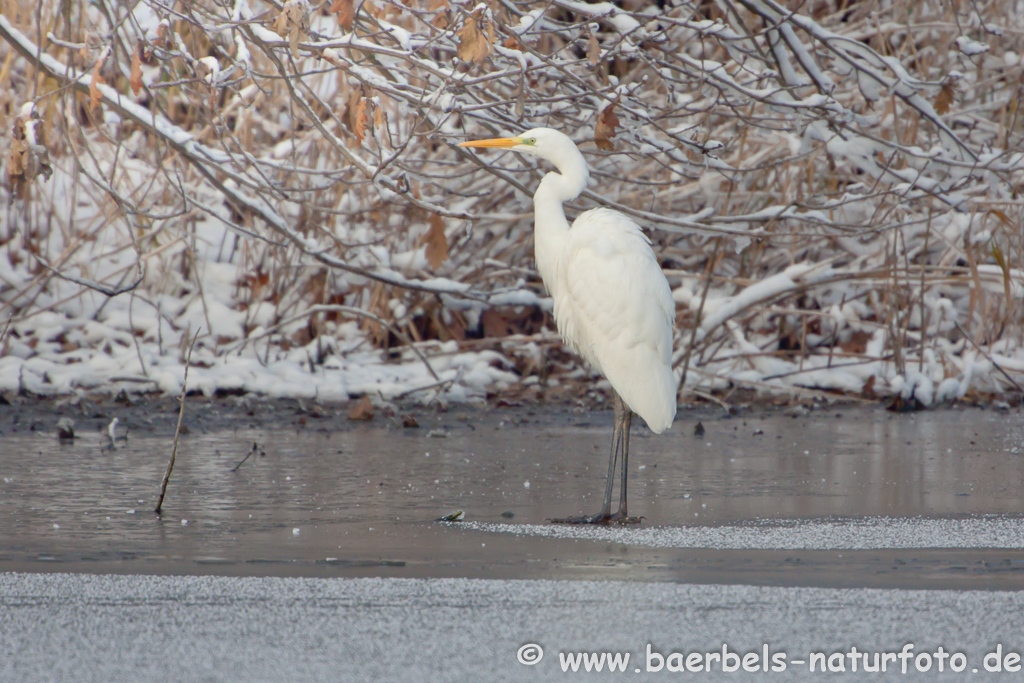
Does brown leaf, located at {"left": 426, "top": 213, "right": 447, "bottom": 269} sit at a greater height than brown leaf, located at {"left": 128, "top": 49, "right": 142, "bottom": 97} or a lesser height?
lesser

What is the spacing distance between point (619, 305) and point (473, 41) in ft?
3.98

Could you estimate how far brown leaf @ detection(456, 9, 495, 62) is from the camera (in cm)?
424

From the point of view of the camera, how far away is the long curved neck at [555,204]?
5.00m

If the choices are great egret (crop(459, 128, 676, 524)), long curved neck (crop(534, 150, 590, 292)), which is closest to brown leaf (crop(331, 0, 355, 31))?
great egret (crop(459, 128, 676, 524))

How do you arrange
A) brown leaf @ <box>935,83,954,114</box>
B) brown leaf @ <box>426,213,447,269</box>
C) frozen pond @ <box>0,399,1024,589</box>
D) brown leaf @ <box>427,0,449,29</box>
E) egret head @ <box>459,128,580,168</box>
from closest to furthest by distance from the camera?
frozen pond @ <box>0,399,1024,589</box>
brown leaf @ <box>427,0,449,29</box>
egret head @ <box>459,128,580,168</box>
brown leaf @ <box>426,213,447,269</box>
brown leaf @ <box>935,83,954,114</box>

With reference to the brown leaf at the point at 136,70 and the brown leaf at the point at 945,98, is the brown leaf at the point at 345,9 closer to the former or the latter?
the brown leaf at the point at 136,70

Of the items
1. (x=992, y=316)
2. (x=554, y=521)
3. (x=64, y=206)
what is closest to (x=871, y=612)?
(x=554, y=521)

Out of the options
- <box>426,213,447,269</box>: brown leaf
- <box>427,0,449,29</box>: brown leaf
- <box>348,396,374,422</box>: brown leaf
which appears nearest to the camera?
<box>427,0,449,29</box>: brown leaf

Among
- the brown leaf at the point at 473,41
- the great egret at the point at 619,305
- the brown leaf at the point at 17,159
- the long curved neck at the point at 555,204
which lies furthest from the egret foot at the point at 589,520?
the brown leaf at the point at 17,159

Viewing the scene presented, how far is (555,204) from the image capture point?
199 inches

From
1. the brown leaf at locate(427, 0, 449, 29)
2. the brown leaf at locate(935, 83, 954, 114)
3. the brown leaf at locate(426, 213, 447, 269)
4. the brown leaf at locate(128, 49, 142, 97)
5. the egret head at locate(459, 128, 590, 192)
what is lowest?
the brown leaf at locate(426, 213, 447, 269)

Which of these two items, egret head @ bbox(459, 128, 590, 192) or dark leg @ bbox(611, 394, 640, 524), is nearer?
dark leg @ bbox(611, 394, 640, 524)

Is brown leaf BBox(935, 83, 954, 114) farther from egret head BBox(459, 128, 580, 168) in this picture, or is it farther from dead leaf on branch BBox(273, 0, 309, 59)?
dead leaf on branch BBox(273, 0, 309, 59)

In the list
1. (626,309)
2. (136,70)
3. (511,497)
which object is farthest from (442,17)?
(511,497)
